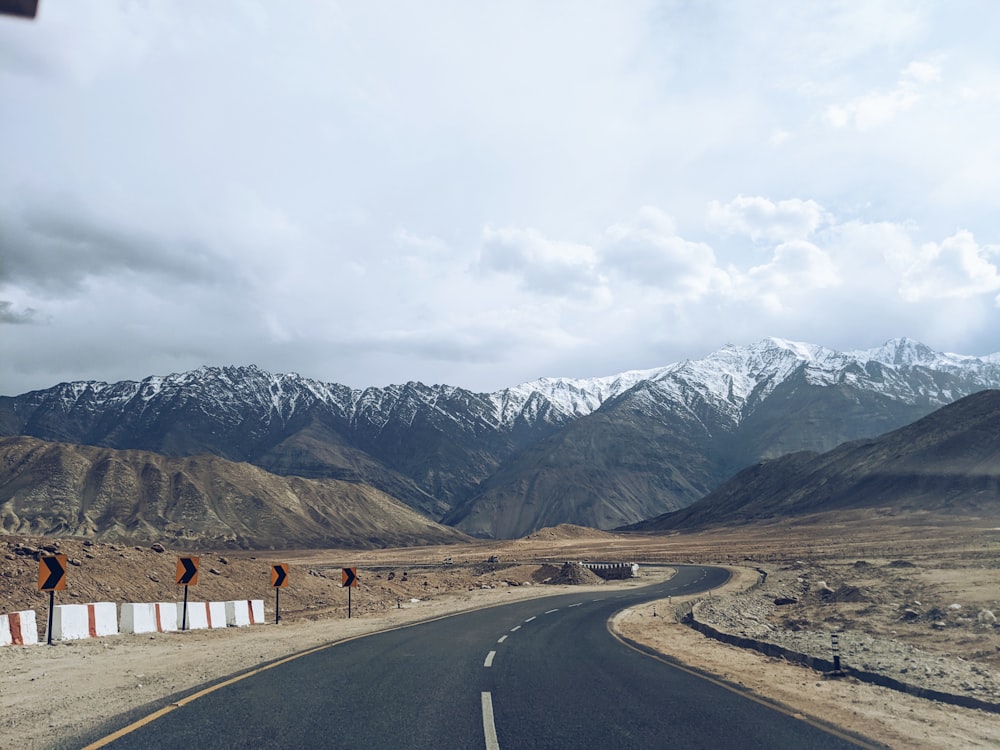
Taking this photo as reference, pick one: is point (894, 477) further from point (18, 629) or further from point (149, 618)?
point (18, 629)

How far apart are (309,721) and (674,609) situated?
26.8m

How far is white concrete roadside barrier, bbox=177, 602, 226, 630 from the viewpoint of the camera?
23.3 meters

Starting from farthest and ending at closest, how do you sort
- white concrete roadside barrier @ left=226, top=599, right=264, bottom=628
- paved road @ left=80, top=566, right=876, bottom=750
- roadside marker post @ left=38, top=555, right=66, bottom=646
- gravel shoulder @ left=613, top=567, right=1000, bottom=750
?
1. white concrete roadside barrier @ left=226, top=599, right=264, bottom=628
2. roadside marker post @ left=38, top=555, right=66, bottom=646
3. gravel shoulder @ left=613, top=567, right=1000, bottom=750
4. paved road @ left=80, top=566, right=876, bottom=750

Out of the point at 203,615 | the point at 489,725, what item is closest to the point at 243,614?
the point at 203,615

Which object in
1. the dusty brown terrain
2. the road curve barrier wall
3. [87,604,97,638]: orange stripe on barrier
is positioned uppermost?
[87,604,97,638]: orange stripe on barrier

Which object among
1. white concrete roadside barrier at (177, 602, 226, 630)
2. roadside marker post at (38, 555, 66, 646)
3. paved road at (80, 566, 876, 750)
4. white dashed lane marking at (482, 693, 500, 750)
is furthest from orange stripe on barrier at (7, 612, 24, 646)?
white dashed lane marking at (482, 693, 500, 750)

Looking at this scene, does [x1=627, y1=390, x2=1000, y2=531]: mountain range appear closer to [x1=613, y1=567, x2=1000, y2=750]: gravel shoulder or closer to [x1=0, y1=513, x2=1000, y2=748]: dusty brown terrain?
[x1=0, y1=513, x2=1000, y2=748]: dusty brown terrain

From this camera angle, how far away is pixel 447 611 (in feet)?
107

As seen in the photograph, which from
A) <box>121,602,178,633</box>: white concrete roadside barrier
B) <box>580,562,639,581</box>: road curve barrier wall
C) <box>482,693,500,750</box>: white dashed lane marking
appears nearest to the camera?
<box>482,693,500,750</box>: white dashed lane marking

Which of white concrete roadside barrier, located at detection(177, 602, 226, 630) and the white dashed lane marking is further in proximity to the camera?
white concrete roadside barrier, located at detection(177, 602, 226, 630)

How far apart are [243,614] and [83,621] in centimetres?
764

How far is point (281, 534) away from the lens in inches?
5556

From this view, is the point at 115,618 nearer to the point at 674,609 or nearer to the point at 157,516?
the point at 674,609

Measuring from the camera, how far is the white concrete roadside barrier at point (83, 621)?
18.6 meters
